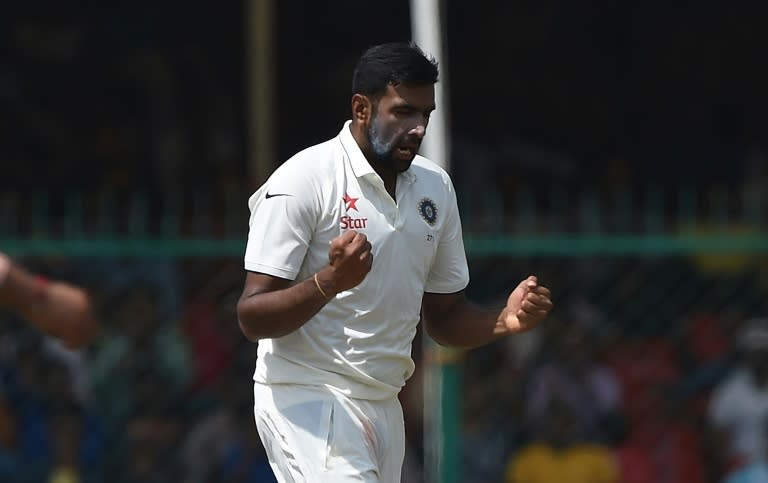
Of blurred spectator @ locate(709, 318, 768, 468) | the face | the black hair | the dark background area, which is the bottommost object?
blurred spectator @ locate(709, 318, 768, 468)

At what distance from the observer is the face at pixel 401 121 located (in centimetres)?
463

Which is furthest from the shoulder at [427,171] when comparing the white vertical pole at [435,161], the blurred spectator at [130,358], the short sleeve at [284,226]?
the blurred spectator at [130,358]

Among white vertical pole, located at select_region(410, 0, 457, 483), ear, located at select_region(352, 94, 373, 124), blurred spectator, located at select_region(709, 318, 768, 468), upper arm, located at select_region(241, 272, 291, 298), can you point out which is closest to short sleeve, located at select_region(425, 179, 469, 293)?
ear, located at select_region(352, 94, 373, 124)

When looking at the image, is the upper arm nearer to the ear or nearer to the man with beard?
→ the man with beard

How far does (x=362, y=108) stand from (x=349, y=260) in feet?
2.30

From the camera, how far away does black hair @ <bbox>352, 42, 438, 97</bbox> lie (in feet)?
15.2

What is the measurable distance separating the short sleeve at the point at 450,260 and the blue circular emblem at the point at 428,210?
72mm

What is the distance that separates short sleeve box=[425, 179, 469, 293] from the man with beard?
4.3 inches

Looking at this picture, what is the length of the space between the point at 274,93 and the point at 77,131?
146cm

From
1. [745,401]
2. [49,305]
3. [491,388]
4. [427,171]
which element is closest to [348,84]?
[491,388]

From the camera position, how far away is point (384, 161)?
4.69 metres

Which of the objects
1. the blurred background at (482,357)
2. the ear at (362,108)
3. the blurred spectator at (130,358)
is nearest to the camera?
the ear at (362,108)

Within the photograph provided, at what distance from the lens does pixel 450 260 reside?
4.97 meters

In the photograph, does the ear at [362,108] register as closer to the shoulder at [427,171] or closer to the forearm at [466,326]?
the shoulder at [427,171]
